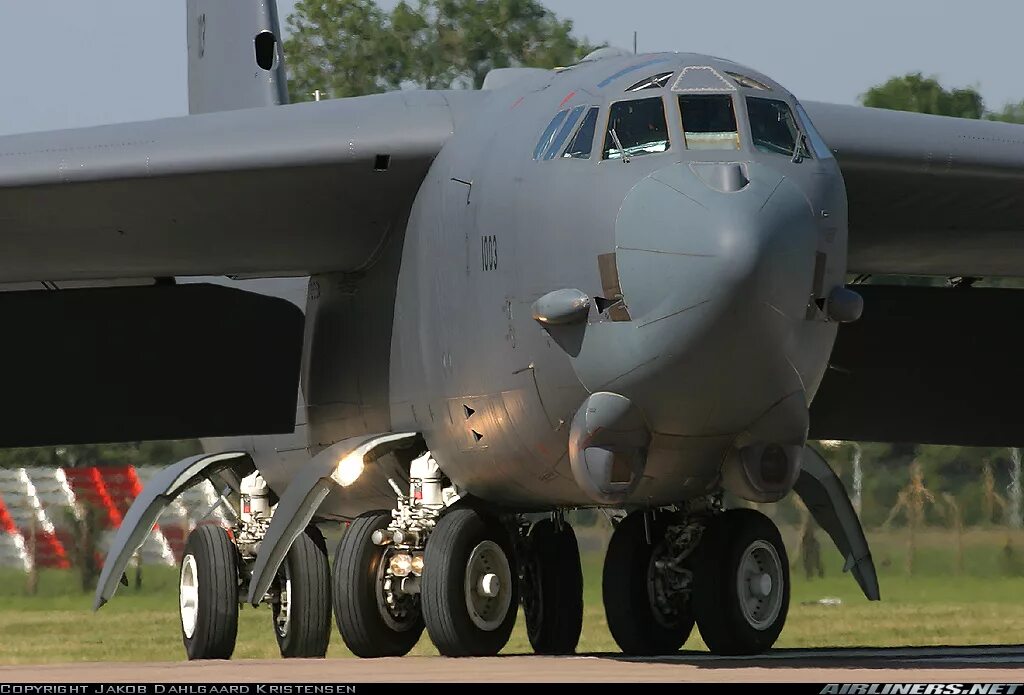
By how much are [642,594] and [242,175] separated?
410 cm

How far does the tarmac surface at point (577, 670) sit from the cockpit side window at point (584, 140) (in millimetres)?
3002

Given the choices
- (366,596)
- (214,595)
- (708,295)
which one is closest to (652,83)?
(708,295)

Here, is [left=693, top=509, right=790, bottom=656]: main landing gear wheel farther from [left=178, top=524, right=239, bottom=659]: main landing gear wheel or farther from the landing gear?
[left=178, top=524, right=239, bottom=659]: main landing gear wheel

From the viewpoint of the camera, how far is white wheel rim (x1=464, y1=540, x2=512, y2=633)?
13156 millimetres

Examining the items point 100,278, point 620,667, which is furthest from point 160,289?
point 620,667

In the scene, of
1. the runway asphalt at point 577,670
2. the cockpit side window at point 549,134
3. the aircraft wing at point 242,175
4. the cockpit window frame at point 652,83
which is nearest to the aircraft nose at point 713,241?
the cockpit window frame at point 652,83

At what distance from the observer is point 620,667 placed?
436 inches

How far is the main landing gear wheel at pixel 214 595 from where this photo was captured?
16.8 metres

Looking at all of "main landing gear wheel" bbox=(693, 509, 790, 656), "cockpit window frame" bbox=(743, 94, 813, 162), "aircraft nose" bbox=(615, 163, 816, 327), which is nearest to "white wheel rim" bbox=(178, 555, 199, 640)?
"main landing gear wheel" bbox=(693, 509, 790, 656)

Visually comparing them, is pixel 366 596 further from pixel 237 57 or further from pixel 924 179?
Answer: pixel 237 57

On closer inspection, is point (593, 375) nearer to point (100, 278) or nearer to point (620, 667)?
point (620, 667)

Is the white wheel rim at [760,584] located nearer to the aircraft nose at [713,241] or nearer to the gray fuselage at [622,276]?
the gray fuselage at [622,276]

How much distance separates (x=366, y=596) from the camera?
14.4 metres

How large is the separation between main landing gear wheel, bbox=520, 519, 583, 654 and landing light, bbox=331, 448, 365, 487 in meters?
1.53
